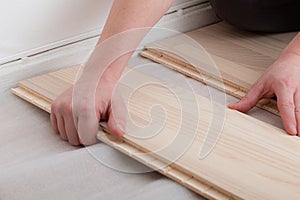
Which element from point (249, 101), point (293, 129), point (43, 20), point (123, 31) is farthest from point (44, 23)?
point (293, 129)

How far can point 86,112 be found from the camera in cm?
111

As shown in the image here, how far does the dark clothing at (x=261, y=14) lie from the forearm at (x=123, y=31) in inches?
13.7

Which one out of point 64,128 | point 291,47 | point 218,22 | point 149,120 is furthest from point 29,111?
point 218,22

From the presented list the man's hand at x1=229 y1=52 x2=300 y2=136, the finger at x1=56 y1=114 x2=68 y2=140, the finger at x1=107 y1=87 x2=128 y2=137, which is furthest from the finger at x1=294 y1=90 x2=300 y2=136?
the finger at x1=56 y1=114 x2=68 y2=140

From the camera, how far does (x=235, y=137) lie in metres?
1.09

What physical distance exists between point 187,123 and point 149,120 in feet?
0.24

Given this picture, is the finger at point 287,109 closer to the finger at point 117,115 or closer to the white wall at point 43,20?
the finger at point 117,115

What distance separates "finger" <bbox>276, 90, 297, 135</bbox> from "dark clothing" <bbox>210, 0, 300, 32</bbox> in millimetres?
410

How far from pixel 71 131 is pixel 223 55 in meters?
0.51

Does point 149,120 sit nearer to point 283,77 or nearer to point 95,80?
point 95,80

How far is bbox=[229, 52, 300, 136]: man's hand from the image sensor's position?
1157 mm

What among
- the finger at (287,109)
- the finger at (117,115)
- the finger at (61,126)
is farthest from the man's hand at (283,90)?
the finger at (61,126)

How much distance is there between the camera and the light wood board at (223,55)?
136 cm

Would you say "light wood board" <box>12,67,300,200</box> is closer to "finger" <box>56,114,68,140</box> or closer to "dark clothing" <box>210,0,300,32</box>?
"finger" <box>56,114,68,140</box>
